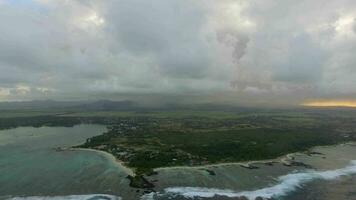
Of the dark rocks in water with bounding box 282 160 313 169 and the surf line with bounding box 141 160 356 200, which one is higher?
the dark rocks in water with bounding box 282 160 313 169

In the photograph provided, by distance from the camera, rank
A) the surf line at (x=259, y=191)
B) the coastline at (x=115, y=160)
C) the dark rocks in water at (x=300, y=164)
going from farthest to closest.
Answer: the dark rocks in water at (x=300, y=164)
the coastline at (x=115, y=160)
the surf line at (x=259, y=191)

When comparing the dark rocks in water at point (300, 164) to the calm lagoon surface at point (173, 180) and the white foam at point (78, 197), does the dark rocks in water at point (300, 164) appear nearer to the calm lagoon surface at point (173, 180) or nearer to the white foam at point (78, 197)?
the calm lagoon surface at point (173, 180)

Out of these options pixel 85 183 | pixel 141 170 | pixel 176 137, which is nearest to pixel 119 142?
pixel 176 137

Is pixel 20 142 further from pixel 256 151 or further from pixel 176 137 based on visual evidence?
pixel 256 151

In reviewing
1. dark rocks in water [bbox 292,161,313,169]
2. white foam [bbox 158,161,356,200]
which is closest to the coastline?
white foam [bbox 158,161,356,200]

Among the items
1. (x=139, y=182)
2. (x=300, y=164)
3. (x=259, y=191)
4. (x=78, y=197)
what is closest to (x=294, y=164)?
(x=300, y=164)

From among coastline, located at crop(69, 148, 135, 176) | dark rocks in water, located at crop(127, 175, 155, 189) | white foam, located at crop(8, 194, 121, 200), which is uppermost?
coastline, located at crop(69, 148, 135, 176)

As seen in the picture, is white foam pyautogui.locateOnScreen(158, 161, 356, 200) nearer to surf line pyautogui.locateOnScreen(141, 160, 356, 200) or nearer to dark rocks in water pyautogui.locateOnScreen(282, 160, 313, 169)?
surf line pyautogui.locateOnScreen(141, 160, 356, 200)

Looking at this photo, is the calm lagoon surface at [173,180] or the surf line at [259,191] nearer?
the surf line at [259,191]

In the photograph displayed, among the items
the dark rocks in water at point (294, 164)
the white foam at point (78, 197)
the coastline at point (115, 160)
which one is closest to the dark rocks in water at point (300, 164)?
the dark rocks in water at point (294, 164)
